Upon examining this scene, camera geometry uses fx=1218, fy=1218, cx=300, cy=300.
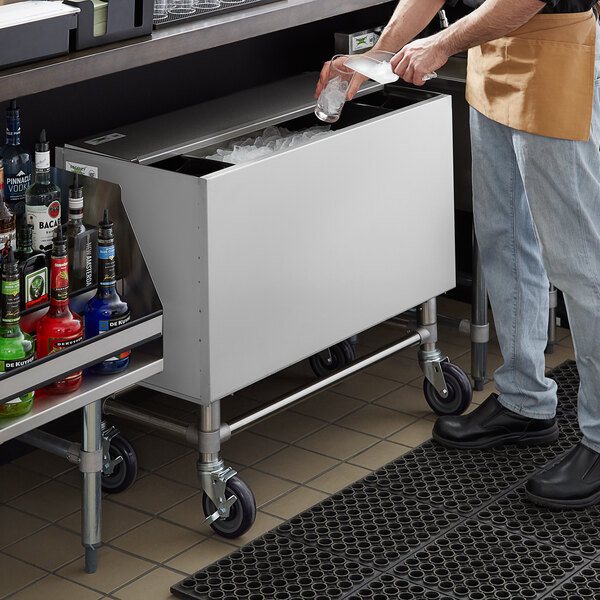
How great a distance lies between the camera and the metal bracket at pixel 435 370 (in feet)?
11.9

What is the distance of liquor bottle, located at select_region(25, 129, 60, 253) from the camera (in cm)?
269

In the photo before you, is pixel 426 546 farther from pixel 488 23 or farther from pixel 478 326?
pixel 488 23

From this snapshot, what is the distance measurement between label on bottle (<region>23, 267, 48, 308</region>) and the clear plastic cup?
92 cm

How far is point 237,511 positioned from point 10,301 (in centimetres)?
85

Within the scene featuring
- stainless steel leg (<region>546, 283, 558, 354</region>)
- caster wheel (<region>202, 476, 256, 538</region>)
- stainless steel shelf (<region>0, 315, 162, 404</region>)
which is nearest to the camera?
stainless steel shelf (<region>0, 315, 162, 404</region>)

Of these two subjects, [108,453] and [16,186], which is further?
[108,453]

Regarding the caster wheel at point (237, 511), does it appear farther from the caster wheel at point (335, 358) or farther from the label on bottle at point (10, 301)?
the caster wheel at point (335, 358)

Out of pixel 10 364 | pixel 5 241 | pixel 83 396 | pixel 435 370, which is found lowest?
pixel 435 370

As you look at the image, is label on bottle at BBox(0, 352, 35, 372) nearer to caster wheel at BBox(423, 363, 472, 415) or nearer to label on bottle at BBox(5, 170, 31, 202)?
label on bottle at BBox(5, 170, 31, 202)

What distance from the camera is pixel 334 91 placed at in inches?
126

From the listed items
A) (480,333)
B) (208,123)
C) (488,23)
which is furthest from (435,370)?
(488,23)

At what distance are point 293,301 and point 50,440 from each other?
70 cm

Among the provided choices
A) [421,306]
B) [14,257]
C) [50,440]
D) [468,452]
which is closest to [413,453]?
[468,452]

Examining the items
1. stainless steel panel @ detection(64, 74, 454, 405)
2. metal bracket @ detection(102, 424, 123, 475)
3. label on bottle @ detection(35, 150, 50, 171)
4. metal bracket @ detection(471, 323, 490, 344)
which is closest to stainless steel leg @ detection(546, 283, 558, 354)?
metal bracket @ detection(471, 323, 490, 344)
